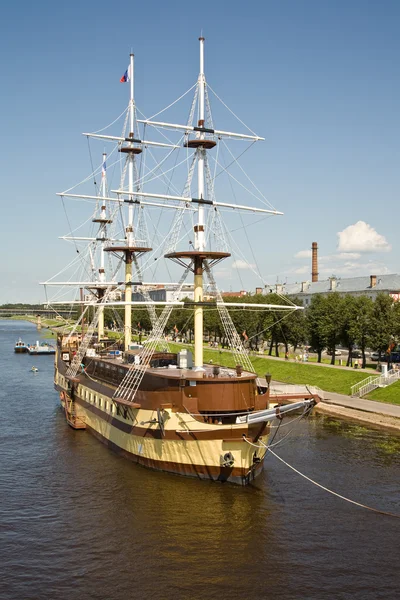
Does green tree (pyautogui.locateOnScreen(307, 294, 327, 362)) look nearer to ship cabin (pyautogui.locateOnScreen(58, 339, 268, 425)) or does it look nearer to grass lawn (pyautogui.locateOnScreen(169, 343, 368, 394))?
grass lawn (pyautogui.locateOnScreen(169, 343, 368, 394))

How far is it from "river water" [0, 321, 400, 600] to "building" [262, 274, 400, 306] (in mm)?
68008

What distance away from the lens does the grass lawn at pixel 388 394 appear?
5583 cm

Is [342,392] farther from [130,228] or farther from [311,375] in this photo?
[130,228]

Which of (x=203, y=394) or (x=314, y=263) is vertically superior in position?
(x=314, y=263)

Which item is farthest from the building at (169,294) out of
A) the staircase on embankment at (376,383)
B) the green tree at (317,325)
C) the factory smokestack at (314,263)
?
the factory smokestack at (314,263)

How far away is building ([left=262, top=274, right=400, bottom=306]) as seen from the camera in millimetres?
113062

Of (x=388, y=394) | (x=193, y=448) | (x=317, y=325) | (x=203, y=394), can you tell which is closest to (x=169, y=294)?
(x=317, y=325)

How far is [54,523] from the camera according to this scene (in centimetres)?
2758

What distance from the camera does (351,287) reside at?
124 meters

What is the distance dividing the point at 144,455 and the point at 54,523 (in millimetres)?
8817

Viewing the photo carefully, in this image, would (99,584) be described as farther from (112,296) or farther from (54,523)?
(112,296)

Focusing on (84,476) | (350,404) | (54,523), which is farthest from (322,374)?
(54,523)

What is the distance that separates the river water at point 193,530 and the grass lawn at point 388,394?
50.0 ft

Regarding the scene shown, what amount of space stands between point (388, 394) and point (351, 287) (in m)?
69.6
